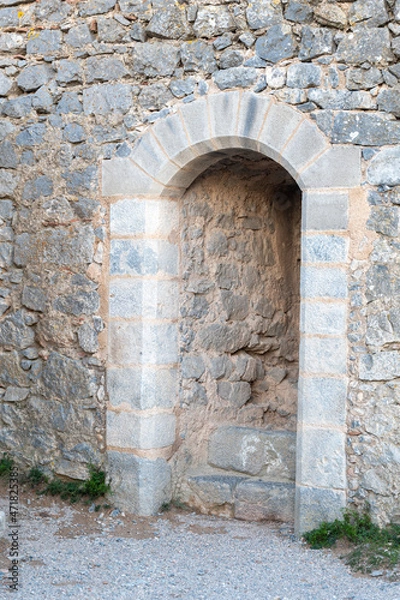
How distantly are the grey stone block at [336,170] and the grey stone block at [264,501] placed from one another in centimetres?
199

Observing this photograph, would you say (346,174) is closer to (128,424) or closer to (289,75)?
(289,75)

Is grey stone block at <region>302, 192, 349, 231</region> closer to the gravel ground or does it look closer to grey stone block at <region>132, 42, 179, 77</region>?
grey stone block at <region>132, 42, 179, 77</region>

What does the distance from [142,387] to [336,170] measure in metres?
1.88

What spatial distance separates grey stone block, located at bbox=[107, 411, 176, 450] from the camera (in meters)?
5.66

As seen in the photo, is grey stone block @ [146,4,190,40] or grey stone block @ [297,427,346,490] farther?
grey stone block @ [146,4,190,40]

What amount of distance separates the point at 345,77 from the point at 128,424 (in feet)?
8.51

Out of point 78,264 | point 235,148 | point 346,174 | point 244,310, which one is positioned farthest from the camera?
point 244,310

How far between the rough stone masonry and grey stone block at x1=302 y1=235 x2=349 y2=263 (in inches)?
0.5

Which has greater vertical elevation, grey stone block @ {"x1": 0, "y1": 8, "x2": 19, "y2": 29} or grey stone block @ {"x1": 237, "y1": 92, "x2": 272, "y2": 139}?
grey stone block @ {"x1": 0, "y1": 8, "x2": 19, "y2": 29}

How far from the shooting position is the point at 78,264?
19.3ft

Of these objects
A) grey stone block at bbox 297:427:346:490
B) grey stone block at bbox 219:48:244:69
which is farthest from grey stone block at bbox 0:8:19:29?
grey stone block at bbox 297:427:346:490

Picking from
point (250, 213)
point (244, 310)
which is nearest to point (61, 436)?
point (244, 310)

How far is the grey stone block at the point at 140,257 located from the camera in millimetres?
5633

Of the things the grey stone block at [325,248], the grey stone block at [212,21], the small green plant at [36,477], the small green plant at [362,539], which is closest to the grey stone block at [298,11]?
the grey stone block at [212,21]
